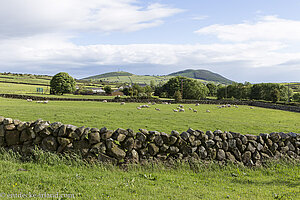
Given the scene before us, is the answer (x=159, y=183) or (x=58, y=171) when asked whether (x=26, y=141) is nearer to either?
(x=58, y=171)

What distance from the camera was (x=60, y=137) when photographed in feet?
28.8

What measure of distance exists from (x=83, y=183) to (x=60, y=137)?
2946 millimetres

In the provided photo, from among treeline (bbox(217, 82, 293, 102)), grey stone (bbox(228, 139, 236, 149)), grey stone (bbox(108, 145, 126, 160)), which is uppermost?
treeline (bbox(217, 82, 293, 102))

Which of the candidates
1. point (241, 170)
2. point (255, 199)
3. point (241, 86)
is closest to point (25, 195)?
point (255, 199)

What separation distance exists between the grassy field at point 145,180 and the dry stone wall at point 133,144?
47 centimetres

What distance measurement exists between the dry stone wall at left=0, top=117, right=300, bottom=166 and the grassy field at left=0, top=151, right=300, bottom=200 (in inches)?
18.3

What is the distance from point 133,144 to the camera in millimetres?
8797

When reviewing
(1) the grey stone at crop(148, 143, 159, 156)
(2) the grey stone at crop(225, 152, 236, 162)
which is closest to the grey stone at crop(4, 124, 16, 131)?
(1) the grey stone at crop(148, 143, 159, 156)

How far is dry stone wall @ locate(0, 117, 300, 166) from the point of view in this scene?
868cm

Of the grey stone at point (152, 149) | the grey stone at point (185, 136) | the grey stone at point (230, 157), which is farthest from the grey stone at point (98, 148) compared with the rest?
the grey stone at point (230, 157)

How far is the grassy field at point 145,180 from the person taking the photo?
238 inches

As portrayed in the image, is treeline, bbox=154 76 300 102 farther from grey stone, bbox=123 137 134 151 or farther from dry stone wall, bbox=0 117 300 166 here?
A: grey stone, bbox=123 137 134 151

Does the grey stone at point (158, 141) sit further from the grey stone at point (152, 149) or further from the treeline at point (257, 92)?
the treeline at point (257, 92)

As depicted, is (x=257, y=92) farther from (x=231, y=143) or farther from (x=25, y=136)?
(x=25, y=136)
